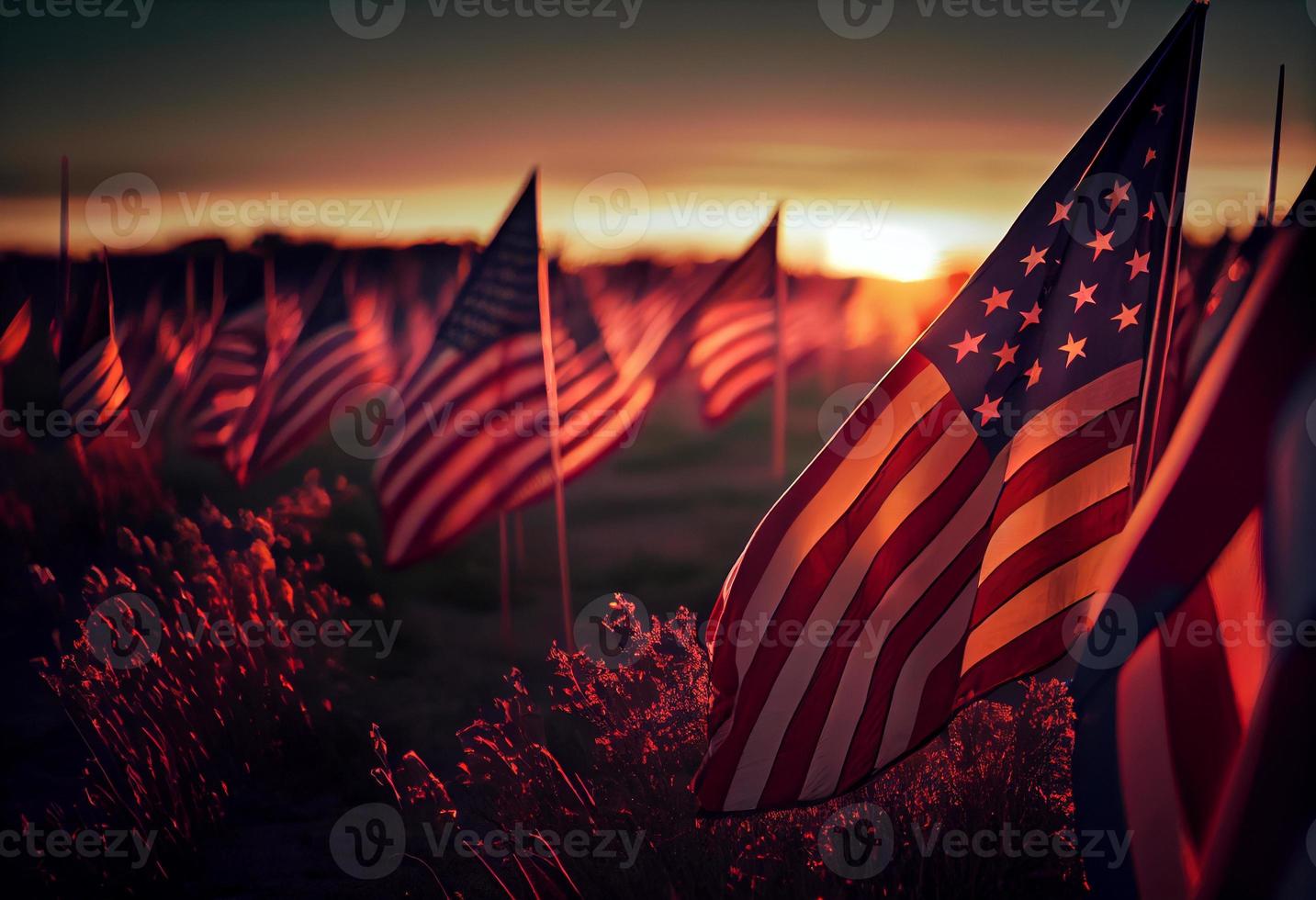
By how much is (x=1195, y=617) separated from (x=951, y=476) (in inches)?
38.9

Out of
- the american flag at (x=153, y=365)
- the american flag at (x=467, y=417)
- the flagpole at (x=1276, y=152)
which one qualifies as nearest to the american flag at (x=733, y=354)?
the american flag at (x=467, y=417)

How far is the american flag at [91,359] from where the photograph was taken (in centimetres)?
1277

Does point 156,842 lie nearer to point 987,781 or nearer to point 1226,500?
point 987,781

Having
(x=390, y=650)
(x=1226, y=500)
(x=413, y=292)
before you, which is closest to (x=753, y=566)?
(x=1226, y=500)

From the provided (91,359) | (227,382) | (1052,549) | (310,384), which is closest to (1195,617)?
(1052,549)

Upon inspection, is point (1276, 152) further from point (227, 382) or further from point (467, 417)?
point (227, 382)

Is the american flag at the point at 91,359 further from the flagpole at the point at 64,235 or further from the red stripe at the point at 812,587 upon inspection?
the red stripe at the point at 812,587

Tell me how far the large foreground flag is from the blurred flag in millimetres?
681

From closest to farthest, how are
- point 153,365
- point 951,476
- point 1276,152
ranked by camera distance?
point 951,476, point 1276,152, point 153,365

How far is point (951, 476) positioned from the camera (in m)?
3.92

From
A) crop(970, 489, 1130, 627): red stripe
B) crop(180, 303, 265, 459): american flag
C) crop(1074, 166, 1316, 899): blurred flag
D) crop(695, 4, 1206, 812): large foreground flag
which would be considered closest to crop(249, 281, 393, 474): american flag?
crop(180, 303, 265, 459): american flag

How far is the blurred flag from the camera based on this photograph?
3.02 m

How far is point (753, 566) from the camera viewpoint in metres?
4.02

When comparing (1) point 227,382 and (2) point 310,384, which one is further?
(1) point 227,382
